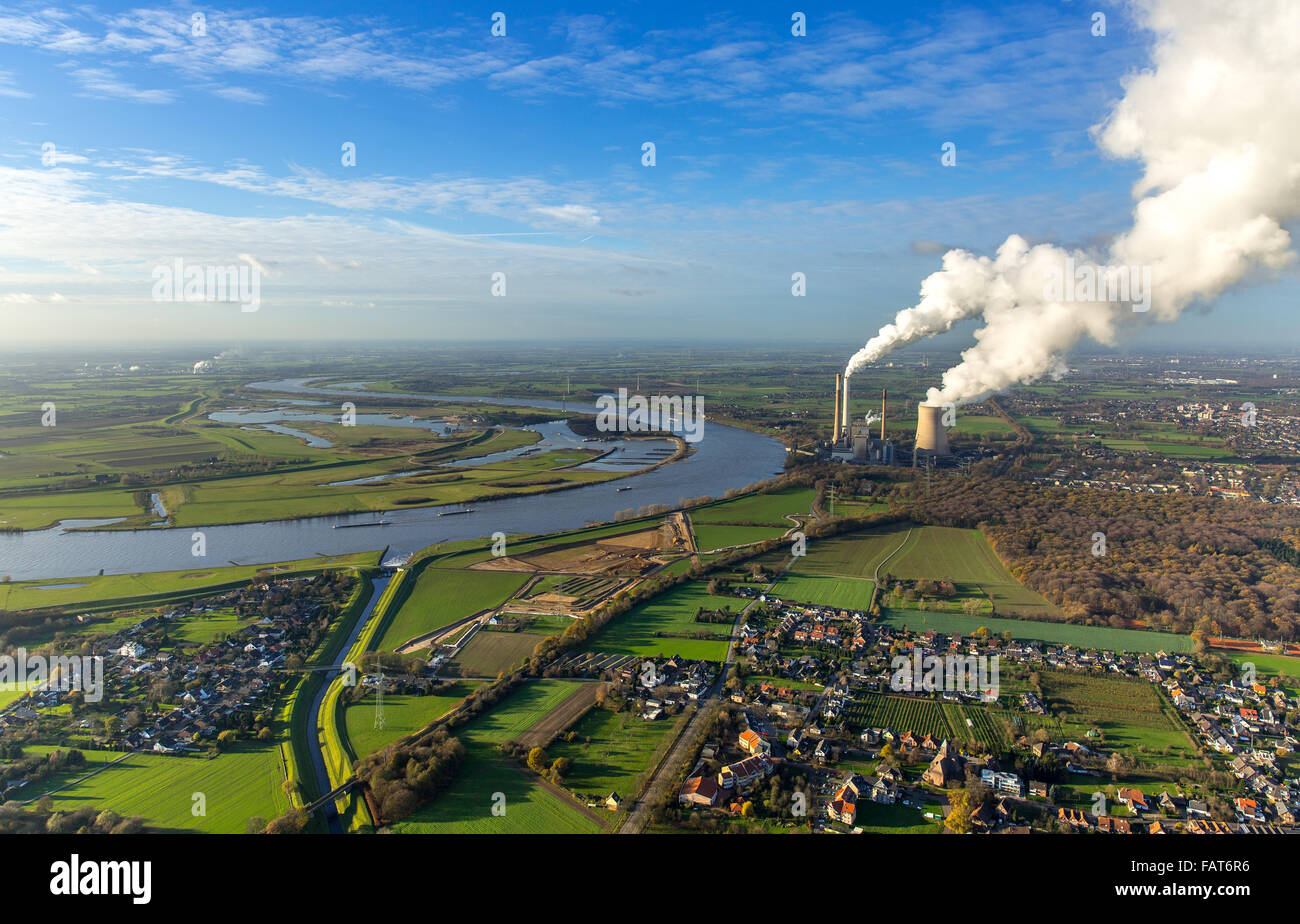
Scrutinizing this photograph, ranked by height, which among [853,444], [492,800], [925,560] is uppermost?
[853,444]

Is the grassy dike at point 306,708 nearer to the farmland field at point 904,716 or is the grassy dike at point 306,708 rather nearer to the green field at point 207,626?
the green field at point 207,626

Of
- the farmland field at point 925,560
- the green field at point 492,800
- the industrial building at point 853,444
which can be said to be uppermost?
the industrial building at point 853,444

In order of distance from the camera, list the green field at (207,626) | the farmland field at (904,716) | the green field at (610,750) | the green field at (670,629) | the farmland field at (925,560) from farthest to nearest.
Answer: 1. the farmland field at (925,560)
2. the green field at (207,626)
3. the green field at (670,629)
4. the farmland field at (904,716)
5. the green field at (610,750)

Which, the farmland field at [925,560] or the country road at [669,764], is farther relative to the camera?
the farmland field at [925,560]

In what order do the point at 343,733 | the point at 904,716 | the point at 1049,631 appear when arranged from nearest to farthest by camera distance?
the point at 343,733
the point at 904,716
the point at 1049,631

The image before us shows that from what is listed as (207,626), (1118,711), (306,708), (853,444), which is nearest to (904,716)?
(1118,711)

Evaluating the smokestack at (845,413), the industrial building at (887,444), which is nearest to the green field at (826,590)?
the industrial building at (887,444)

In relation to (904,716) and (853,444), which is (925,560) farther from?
(853,444)
